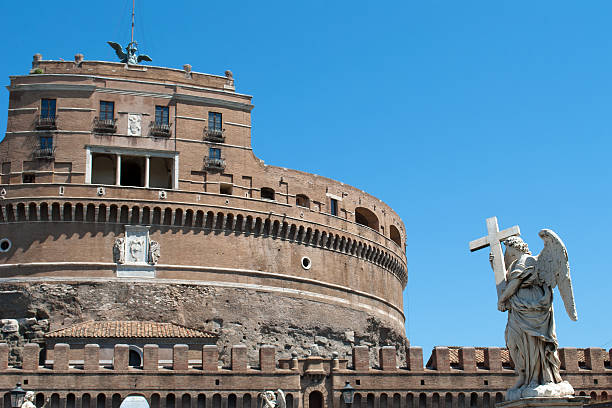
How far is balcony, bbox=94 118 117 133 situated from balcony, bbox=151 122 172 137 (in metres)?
2.01

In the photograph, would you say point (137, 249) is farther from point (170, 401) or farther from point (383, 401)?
point (383, 401)

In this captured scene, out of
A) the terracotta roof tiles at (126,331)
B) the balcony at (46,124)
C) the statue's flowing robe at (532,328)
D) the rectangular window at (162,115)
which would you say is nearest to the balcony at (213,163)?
the rectangular window at (162,115)

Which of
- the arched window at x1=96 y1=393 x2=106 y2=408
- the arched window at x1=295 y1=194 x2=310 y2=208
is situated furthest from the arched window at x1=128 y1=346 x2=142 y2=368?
the arched window at x1=295 y1=194 x2=310 y2=208

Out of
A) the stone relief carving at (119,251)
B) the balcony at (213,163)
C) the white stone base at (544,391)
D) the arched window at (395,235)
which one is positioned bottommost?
the white stone base at (544,391)

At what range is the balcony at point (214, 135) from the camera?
49656 mm

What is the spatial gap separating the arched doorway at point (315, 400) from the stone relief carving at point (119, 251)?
509 inches

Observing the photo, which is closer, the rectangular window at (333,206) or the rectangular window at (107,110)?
the rectangular window at (107,110)

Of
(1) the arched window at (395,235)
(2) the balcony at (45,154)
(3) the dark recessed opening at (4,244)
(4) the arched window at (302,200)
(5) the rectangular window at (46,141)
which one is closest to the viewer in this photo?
(3) the dark recessed opening at (4,244)

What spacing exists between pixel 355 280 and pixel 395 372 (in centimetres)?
1489

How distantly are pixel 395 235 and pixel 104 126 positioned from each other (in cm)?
2334

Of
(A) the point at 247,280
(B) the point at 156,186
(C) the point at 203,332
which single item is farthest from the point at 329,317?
(B) the point at 156,186

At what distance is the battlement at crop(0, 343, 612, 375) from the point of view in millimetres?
36688

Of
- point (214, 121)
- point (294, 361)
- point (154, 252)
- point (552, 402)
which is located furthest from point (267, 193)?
point (552, 402)

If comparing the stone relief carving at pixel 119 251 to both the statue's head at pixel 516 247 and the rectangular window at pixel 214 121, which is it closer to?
the rectangular window at pixel 214 121
